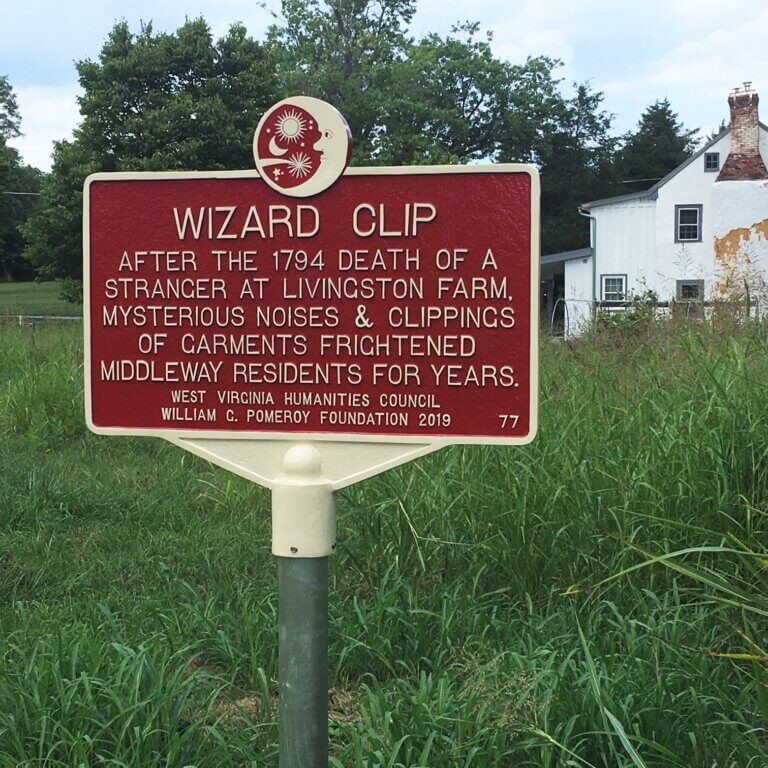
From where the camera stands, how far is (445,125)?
44438 mm

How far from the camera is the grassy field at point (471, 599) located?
271cm

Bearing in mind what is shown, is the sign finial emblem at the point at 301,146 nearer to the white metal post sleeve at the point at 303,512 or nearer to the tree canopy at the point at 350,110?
the white metal post sleeve at the point at 303,512

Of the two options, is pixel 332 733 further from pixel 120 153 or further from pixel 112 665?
pixel 120 153

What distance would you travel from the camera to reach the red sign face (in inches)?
104

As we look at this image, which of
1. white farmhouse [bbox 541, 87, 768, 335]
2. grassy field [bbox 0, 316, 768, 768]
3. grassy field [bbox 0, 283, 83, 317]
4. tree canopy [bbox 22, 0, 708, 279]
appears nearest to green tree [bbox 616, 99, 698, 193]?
tree canopy [bbox 22, 0, 708, 279]

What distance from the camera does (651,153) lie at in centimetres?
5734

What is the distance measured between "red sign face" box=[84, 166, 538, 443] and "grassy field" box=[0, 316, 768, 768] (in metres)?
0.73

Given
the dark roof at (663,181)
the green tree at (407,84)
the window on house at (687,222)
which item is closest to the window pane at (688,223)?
the window on house at (687,222)

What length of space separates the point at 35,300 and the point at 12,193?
8.01 m

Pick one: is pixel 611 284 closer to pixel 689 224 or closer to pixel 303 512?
pixel 689 224

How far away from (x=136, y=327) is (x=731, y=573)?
2469mm

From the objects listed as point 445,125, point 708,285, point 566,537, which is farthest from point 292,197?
point 445,125

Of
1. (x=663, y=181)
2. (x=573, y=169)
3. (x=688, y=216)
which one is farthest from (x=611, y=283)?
(x=573, y=169)

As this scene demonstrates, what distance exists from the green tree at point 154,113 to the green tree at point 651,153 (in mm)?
30213
